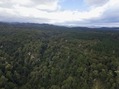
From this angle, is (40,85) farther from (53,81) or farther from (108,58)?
(108,58)

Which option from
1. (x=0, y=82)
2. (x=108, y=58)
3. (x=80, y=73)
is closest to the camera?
(x=0, y=82)

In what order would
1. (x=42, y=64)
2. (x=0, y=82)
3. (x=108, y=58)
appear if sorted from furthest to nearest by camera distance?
1. (x=42, y=64)
2. (x=108, y=58)
3. (x=0, y=82)

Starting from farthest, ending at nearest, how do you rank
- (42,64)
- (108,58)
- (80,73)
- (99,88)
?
1. (42,64)
2. (108,58)
3. (80,73)
4. (99,88)

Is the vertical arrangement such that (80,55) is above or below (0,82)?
above

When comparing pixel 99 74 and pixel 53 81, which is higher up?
pixel 99 74

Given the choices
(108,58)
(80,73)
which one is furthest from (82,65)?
(108,58)

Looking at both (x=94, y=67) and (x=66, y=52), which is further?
(x=66, y=52)

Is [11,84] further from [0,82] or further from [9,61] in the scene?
[9,61]

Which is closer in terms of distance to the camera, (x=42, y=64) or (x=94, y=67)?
(x=94, y=67)

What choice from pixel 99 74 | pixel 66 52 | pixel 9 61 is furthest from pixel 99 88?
pixel 9 61
